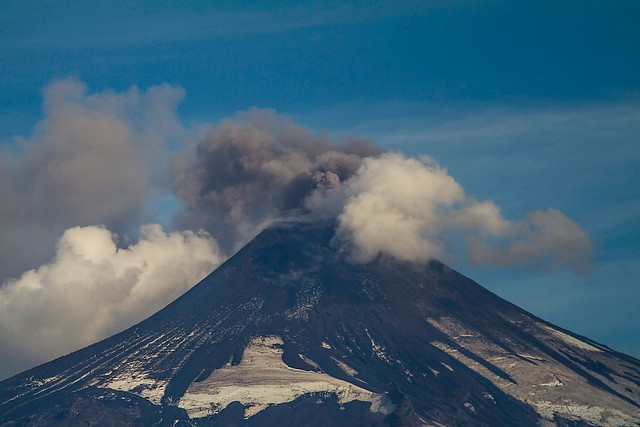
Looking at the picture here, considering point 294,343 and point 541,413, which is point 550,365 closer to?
point 541,413

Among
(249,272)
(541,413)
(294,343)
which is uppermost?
(249,272)

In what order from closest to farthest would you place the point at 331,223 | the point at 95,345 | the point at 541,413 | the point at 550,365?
the point at 541,413 < the point at 550,365 < the point at 95,345 < the point at 331,223

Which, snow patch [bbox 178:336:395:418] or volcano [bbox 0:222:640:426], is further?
volcano [bbox 0:222:640:426]

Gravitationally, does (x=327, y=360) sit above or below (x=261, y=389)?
above

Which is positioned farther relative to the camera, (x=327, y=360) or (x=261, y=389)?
A: (x=327, y=360)

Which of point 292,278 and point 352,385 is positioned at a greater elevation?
point 292,278

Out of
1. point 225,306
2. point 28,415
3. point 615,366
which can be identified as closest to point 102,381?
point 28,415

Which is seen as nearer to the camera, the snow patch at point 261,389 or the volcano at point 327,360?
the snow patch at point 261,389

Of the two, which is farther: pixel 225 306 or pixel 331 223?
pixel 331 223
